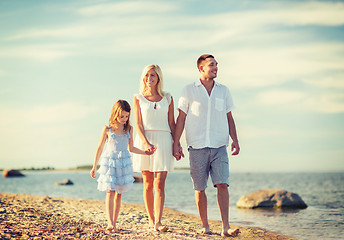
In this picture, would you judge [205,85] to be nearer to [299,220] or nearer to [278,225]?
[278,225]

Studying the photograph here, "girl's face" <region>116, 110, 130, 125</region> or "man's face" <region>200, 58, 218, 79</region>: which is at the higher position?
"man's face" <region>200, 58, 218, 79</region>

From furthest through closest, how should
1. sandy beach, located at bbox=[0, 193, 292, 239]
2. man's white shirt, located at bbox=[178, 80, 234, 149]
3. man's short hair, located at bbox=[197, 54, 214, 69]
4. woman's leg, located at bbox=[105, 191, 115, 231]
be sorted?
man's short hair, located at bbox=[197, 54, 214, 69] < man's white shirt, located at bbox=[178, 80, 234, 149] < woman's leg, located at bbox=[105, 191, 115, 231] < sandy beach, located at bbox=[0, 193, 292, 239]

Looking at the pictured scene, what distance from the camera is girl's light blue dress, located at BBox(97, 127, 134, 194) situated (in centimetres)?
571

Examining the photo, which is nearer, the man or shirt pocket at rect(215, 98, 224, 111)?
the man

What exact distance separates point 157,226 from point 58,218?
289 centimetres

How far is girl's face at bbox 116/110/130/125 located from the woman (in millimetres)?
134

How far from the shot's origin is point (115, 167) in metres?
5.75

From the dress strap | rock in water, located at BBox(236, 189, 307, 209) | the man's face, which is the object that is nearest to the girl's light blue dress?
the dress strap

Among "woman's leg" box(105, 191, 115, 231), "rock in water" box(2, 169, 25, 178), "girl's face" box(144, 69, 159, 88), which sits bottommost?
"rock in water" box(2, 169, 25, 178)

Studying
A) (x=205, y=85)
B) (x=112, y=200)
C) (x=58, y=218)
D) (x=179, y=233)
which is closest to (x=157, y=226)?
(x=179, y=233)

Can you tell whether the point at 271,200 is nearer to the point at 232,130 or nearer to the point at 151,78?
the point at 232,130

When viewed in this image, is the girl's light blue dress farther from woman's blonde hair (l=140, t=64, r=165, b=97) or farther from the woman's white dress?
woman's blonde hair (l=140, t=64, r=165, b=97)

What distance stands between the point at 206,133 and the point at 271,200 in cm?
829

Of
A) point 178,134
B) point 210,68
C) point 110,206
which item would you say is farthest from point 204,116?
point 110,206
